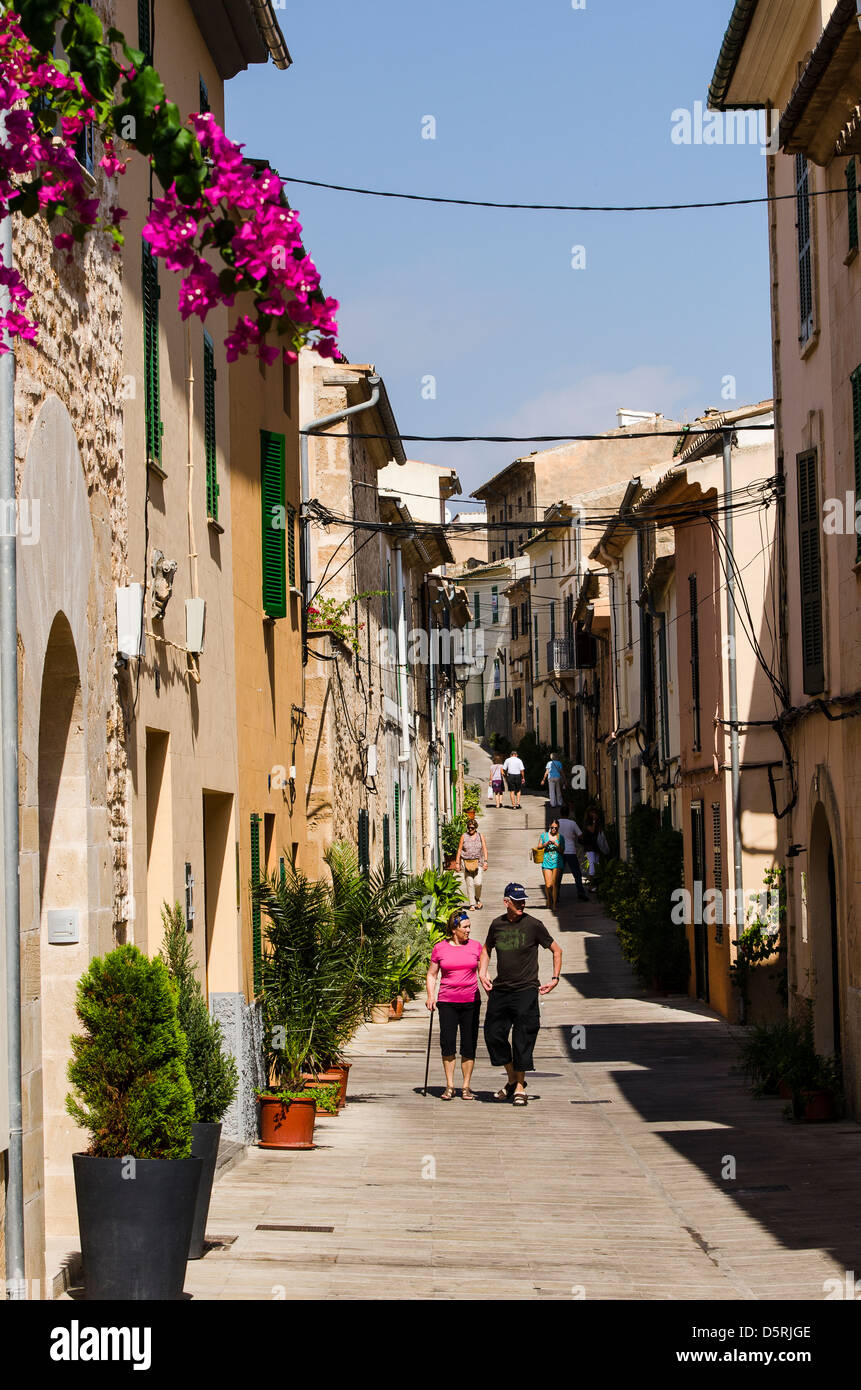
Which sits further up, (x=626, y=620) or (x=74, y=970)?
(x=626, y=620)

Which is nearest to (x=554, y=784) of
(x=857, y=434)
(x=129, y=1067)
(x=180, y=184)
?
(x=857, y=434)

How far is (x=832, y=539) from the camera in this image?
15.2 meters

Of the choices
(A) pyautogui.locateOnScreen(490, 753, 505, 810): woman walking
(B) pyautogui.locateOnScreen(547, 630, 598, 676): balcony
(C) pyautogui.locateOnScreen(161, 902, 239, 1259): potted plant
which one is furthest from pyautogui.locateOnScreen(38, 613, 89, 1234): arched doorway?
(A) pyautogui.locateOnScreen(490, 753, 505, 810): woman walking

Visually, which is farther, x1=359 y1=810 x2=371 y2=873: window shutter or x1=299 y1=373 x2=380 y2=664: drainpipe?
x1=359 y1=810 x2=371 y2=873: window shutter

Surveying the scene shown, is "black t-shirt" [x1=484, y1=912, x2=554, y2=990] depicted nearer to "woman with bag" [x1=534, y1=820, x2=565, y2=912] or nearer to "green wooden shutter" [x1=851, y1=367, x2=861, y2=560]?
"green wooden shutter" [x1=851, y1=367, x2=861, y2=560]

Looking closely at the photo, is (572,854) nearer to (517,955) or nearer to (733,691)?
(733,691)

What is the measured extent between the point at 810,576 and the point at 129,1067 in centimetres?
1024

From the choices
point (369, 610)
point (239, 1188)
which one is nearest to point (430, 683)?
point (369, 610)

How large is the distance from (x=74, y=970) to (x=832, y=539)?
8.84 m

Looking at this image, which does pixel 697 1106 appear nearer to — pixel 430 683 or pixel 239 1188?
pixel 239 1188

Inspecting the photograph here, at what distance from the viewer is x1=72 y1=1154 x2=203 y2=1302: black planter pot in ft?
24.9

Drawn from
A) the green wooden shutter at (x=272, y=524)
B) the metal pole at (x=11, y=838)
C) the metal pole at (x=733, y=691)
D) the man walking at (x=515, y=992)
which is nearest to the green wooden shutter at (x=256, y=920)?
the man walking at (x=515, y=992)

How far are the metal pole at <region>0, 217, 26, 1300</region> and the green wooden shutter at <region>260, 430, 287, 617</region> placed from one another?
922cm

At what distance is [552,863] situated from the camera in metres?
33.1
